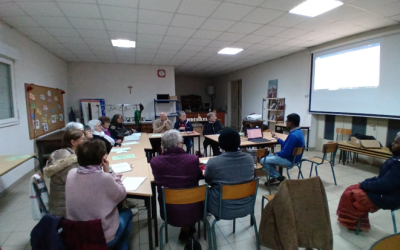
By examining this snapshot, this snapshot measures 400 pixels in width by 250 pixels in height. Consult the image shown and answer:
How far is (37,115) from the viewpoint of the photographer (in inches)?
172

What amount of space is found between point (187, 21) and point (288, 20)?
73.4 inches

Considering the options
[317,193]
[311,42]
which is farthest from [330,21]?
[317,193]

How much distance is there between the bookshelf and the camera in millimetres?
6473

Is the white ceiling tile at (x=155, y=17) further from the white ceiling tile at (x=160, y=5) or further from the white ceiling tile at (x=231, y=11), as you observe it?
the white ceiling tile at (x=231, y=11)

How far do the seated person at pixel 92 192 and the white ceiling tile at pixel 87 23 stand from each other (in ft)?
9.85

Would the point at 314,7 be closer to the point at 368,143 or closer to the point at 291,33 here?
the point at 291,33

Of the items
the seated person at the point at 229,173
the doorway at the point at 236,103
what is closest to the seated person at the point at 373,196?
the seated person at the point at 229,173

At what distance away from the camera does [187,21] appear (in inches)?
137

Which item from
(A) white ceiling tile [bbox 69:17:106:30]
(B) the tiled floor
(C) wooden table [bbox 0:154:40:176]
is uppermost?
(A) white ceiling tile [bbox 69:17:106:30]

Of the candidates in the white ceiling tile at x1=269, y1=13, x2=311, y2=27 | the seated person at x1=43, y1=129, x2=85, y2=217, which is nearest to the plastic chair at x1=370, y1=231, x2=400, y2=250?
the seated person at x1=43, y1=129, x2=85, y2=217

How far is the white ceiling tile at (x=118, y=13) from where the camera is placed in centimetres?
297

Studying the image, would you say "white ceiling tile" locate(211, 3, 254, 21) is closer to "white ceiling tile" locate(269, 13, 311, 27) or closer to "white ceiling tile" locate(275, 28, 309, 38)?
"white ceiling tile" locate(269, 13, 311, 27)

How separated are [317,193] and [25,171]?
16.9ft

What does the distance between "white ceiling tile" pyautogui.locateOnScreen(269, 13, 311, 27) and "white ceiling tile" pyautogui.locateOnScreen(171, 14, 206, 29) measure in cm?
138
